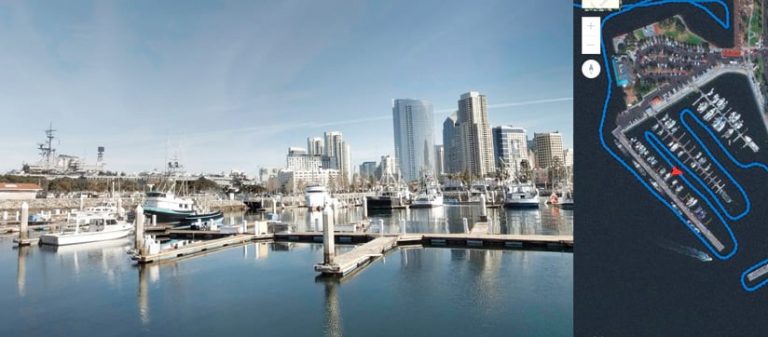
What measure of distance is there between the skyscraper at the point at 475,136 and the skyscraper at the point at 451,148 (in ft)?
9.78

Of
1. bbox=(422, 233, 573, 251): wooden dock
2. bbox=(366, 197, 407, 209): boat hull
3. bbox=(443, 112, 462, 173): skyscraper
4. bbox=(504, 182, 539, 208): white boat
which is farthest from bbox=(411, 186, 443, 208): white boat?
bbox=(443, 112, 462, 173): skyscraper

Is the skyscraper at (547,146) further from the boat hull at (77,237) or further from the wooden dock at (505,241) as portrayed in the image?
the boat hull at (77,237)

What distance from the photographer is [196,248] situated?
17.4 m

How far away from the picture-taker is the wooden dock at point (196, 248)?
15.4 meters

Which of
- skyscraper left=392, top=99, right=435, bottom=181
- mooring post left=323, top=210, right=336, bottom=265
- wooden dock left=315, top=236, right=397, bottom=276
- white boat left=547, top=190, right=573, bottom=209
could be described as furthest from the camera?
skyscraper left=392, top=99, right=435, bottom=181

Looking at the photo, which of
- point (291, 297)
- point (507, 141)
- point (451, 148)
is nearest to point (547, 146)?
point (507, 141)

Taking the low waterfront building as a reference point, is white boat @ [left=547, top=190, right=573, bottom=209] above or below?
below

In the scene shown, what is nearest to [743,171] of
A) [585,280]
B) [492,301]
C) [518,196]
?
[585,280]

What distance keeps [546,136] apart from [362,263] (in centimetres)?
9759

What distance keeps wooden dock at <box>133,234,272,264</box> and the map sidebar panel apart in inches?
636

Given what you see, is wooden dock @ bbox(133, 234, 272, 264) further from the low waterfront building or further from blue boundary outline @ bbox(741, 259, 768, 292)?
the low waterfront building

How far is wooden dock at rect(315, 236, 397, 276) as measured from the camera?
12.4 meters

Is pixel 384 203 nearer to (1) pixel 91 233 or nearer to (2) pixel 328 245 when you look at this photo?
(1) pixel 91 233

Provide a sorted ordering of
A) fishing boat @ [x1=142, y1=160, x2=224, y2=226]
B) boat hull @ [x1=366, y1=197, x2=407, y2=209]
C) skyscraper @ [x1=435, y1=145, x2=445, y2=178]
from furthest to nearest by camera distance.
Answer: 1. skyscraper @ [x1=435, y1=145, x2=445, y2=178]
2. boat hull @ [x1=366, y1=197, x2=407, y2=209]
3. fishing boat @ [x1=142, y1=160, x2=224, y2=226]
